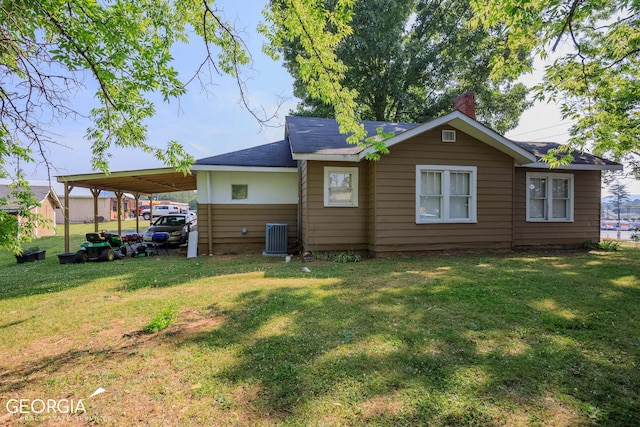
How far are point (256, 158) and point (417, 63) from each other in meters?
14.0

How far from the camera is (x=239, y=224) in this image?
10219 mm

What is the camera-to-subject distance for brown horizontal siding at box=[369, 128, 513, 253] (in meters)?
8.12

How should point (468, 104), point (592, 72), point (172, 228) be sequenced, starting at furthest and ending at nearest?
point (172, 228)
point (468, 104)
point (592, 72)

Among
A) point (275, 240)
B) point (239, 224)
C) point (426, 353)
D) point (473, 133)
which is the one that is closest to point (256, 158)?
point (239, 224)

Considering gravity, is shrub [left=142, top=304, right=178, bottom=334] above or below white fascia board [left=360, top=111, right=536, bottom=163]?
below

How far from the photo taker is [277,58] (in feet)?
16.9

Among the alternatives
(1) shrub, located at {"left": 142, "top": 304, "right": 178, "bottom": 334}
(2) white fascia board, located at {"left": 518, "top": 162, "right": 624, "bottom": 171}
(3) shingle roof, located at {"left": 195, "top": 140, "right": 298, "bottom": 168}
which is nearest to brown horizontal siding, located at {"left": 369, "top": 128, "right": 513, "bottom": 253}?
(2) white fascia board, located at {"left": 518, "top": 162, "right": 624, "bottom": 171}

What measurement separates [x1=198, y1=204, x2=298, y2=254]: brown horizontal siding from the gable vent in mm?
5156

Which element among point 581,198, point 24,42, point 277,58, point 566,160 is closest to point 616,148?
point 566,160

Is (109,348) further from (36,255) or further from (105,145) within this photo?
(36,255)

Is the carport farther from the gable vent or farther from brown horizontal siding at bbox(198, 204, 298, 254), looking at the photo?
the gable vent

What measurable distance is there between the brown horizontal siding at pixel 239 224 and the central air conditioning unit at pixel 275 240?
87 cm

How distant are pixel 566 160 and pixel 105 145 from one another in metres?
8.98

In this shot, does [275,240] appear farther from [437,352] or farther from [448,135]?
[437,352]
